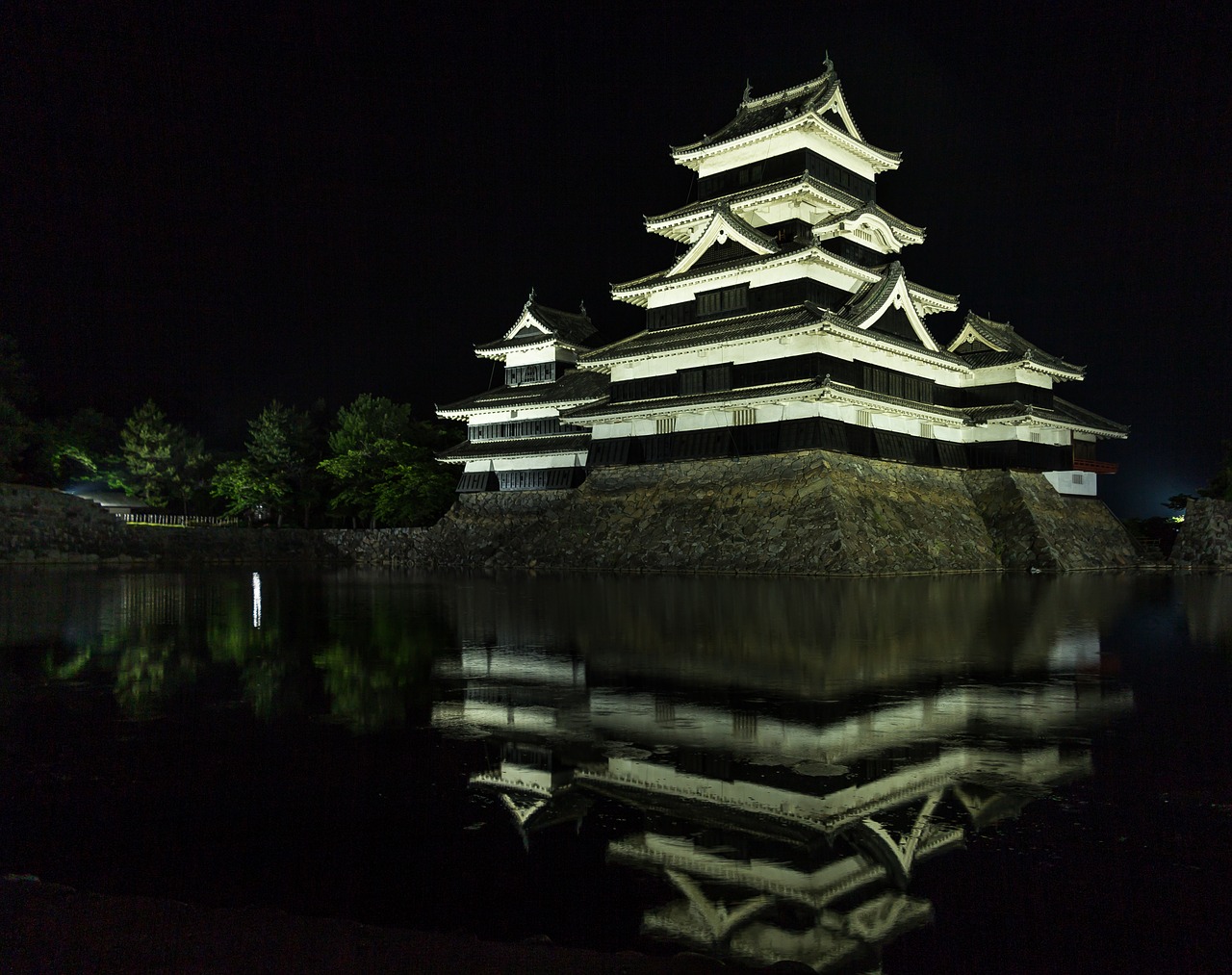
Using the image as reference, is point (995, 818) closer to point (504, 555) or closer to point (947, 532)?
point (947, 532)

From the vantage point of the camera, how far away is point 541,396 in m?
51.3

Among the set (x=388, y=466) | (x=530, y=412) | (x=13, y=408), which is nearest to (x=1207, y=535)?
(x=530, y=412)

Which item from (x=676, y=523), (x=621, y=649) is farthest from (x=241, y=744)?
(x=676, y=523)

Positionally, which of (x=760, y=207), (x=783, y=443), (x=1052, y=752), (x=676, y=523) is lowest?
(x=1052, y=752)

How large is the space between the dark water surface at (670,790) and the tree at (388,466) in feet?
143

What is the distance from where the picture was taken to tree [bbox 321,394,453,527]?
56.9 meters

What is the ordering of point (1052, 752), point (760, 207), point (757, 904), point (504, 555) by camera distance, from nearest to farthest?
1. point (757, 904)
2. point (1052, 752)
3. point (760, 207)
4. point (504, 555)

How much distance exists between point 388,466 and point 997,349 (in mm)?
37743

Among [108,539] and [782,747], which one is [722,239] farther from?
[108,539]

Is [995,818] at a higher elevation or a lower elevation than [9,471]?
lower

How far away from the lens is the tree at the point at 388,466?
56906 millimetres

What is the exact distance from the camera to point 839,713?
817cm

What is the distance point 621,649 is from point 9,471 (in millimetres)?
60270

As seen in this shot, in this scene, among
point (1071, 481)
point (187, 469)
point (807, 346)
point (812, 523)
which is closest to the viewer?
point (812, 523)
